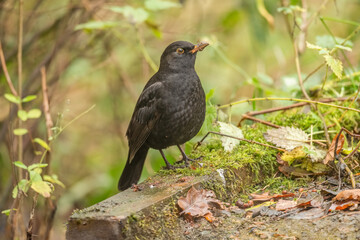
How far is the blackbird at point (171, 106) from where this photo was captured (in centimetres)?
339

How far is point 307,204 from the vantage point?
2604 millimetres

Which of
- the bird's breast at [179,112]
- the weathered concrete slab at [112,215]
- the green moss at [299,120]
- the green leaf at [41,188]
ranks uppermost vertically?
the bird's breast at [179,112]

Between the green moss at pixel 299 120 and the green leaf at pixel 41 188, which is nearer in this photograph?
the green leaf at pixel 41 188

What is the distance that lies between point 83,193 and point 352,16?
4.47 meters

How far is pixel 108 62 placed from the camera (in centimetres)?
610

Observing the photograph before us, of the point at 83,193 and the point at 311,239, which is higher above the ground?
the point at 311,239

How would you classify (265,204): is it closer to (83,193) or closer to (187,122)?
(187,122)

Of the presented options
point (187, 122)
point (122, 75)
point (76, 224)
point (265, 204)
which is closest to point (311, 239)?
point (265, 204)

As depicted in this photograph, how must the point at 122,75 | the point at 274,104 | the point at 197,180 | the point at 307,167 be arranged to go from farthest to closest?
the point at 122,75, the point at 274,104, the point at 307,167, the point at 197,180

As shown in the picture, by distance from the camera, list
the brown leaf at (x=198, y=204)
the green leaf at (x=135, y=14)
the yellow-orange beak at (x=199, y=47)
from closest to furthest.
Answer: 1. the brown leaf at (x=198, y=204)
2. the yellow-orange beak at (x=199, y=47)
3. the green leaf at (x=135, y=14)

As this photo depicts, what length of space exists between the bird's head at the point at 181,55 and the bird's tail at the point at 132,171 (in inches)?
28.0

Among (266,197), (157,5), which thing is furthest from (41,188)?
(157,5)

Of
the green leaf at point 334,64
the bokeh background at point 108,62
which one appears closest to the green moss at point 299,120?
the bokeh background at point 108,62

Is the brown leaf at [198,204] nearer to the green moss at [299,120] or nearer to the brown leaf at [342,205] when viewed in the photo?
the brown leaf at [342,205]
